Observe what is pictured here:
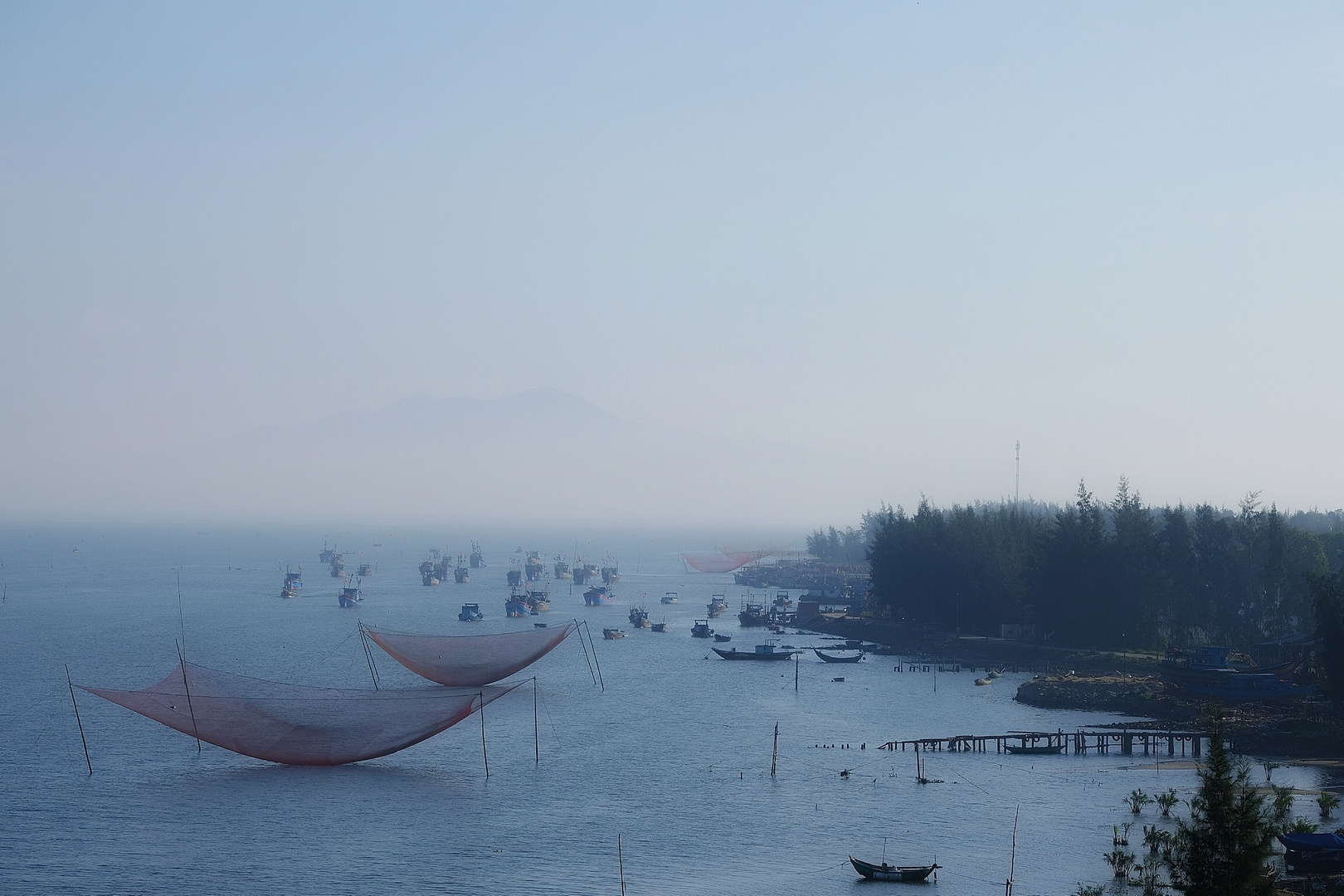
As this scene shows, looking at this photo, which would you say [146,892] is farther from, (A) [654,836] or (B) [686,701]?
(B) [686,701]

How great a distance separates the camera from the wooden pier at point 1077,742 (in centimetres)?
4641

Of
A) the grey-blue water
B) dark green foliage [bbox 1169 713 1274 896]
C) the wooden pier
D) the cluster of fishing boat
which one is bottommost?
the grey-blue water

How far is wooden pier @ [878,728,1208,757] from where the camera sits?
152 feet

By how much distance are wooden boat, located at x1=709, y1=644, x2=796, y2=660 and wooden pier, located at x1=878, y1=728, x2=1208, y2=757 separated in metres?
31.2

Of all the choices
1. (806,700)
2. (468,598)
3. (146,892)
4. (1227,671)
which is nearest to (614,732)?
(806,700)

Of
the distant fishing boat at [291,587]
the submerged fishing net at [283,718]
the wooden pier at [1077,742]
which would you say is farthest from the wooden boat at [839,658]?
the distant fishing boat at [291,587]

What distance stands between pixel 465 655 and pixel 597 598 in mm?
77444

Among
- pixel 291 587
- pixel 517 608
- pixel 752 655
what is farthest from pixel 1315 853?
pixel 291 587

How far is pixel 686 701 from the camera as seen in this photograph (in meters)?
60.5

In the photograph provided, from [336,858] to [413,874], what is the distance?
8.92ft

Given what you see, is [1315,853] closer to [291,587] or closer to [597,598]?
[597,598]

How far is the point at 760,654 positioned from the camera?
8000 centimetres

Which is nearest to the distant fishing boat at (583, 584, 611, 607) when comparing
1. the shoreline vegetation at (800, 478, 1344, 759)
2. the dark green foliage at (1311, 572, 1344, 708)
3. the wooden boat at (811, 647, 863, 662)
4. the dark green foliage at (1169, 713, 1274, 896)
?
the shoreline vegetation at (800, 478, 1344, 759)

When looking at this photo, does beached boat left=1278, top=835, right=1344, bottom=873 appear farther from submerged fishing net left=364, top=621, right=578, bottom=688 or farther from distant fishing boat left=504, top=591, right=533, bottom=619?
distant fishing boat left=504, top=591, right=533, bottom=619
